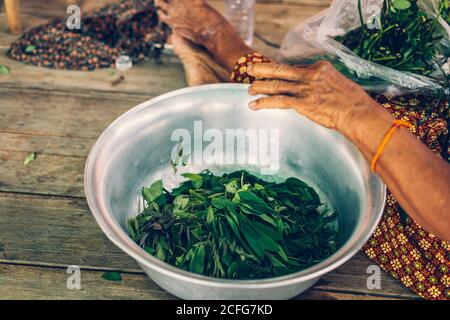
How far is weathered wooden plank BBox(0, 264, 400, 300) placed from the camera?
1449 mm

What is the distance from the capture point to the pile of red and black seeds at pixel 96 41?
7.41ft

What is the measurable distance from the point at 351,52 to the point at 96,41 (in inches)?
44.2

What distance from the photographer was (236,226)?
4.52 ft

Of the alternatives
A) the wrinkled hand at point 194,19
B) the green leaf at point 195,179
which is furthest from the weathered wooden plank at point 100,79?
the green leaf at point 195,179

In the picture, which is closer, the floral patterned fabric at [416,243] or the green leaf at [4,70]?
the floral patterned fabric at [416,243]

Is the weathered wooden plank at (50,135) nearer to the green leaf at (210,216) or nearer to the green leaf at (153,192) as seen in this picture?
the green leaf at (153,192)

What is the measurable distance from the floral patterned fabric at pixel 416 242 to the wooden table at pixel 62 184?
5cm

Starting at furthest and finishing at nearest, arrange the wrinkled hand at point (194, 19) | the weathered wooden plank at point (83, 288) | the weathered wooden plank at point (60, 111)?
the wrinkled hand at point (194, 19), the weathered wooden plank at point (60, 111), the weathered wooden plank at point (83, 288)

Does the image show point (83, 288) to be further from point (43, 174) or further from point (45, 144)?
point (45, 144)

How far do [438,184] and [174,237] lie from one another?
656 millimetres

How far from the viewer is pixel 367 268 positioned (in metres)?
1.55

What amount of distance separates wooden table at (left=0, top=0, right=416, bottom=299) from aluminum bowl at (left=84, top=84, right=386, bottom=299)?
0.48ft

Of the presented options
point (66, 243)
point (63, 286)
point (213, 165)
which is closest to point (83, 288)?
point (63, 286)

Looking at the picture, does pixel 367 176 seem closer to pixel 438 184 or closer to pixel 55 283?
pixel 438 184
